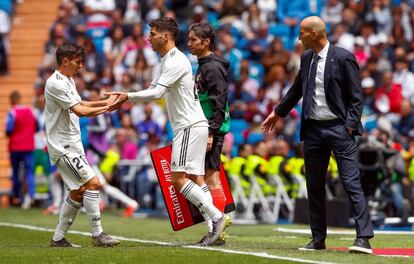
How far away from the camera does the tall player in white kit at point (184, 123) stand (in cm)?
1222

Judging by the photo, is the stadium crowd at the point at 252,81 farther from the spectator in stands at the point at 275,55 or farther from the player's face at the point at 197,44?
the player's face at the point at 197,44

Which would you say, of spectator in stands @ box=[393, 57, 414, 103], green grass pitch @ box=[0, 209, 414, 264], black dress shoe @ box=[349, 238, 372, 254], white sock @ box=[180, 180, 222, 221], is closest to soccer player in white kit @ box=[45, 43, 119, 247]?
green grass pitch @ box=[0, 209, 414, 264]

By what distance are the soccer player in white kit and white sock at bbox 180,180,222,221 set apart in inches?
34.9

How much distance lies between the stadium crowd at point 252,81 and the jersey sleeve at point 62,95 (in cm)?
672

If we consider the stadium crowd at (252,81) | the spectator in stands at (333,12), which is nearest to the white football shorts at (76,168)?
the stadium crowd at (252,81)

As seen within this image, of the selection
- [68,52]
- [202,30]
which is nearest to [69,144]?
[68,52]

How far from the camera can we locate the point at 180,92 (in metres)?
12.2

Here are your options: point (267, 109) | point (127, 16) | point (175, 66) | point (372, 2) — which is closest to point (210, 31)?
point (175, 66)

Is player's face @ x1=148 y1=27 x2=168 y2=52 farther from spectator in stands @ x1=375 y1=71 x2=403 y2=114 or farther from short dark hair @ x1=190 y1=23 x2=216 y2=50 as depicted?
spectator in stands @ x1=375 y1=71 x2=403 y2=114

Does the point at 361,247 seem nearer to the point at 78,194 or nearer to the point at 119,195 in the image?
the point at 78,194

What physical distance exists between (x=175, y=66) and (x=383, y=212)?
7620mm

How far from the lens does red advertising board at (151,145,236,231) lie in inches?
518

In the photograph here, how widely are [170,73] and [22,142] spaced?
11431mm

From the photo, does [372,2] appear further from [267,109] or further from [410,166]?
[410,166]
